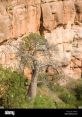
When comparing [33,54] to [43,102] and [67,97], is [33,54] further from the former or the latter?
[67,97]

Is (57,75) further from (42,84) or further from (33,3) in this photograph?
(33,3)

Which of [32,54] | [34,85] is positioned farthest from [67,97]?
[32,54]

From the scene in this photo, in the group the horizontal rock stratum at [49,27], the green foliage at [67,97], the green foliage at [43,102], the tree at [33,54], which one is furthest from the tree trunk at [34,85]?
the green foliage at [67,97]

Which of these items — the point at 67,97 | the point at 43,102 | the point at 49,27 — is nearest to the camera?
the point at 43,102

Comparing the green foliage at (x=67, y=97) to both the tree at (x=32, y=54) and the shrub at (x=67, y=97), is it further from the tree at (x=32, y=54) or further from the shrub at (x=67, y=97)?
the tree at (x=32, y=54)

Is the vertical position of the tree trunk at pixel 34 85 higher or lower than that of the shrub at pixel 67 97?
higher

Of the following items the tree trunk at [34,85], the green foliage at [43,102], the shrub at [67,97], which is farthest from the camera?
the shrub at [67,97]

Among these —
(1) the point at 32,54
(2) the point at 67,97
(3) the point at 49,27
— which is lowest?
(2) the point at 67,97

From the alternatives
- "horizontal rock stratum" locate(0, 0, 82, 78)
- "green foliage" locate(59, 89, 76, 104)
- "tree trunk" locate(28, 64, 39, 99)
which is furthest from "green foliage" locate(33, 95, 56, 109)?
"horizontal rock stratum" locate(0, 0, 82, 78)

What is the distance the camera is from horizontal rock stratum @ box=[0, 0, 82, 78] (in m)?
25.1

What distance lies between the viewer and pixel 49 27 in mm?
27500

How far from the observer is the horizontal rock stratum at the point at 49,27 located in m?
25.1

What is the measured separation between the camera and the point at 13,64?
25.0 m

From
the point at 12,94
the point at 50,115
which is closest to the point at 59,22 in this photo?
the point at 12,94
